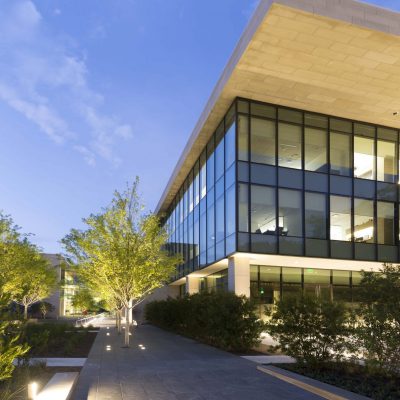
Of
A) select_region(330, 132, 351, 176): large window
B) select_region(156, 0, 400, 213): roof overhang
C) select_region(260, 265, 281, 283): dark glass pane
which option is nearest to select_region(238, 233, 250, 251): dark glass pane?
select_region(260, 265, 281, 283): dark glass pane

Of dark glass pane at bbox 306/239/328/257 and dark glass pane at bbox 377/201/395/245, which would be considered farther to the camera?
dark glass pane at bbox 377/201/395/245

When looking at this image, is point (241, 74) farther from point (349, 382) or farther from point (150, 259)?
point (349, 382)

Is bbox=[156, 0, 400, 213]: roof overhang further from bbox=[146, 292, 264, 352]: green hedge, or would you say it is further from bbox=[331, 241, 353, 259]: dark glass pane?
bbox=[146, 292, 264, 352]: green hedge

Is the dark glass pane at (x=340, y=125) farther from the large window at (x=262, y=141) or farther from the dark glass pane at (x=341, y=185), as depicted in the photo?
the large window at (x=262, y=141)

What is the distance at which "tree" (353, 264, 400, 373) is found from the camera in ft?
28.9

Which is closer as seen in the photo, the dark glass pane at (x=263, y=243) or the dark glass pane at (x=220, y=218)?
the dark glass pane at (x=263, y=243)

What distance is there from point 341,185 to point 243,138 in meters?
6.10

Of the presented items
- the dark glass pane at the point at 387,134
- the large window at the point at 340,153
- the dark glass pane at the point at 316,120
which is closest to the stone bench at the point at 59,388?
the dark glass pane at the point at 316,120

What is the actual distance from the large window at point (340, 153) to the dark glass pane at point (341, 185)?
0.33 m

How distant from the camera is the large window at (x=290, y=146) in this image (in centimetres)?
2447

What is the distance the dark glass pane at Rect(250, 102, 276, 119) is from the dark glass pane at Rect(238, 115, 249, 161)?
2.08 ft

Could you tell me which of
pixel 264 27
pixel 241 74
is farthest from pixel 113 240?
pixel 264 27

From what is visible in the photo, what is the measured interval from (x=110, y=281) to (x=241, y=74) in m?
10.6

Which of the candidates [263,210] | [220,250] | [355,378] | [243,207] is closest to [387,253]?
[263,210]
